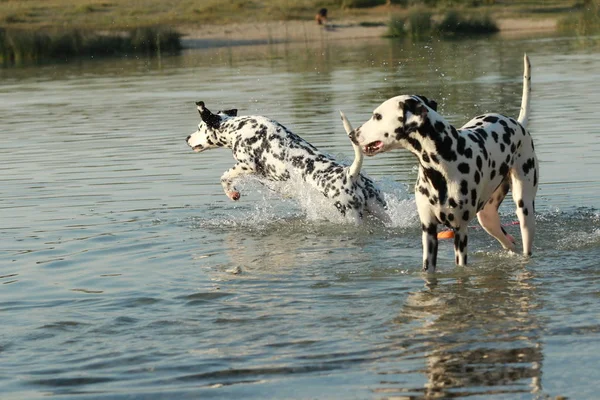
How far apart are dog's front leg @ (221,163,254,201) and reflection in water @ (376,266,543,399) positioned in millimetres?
4090

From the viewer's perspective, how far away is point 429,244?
920 cm

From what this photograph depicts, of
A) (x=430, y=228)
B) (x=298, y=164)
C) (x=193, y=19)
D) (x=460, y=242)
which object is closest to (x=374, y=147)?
(x=430, y=228)

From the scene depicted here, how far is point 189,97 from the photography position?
26.4 meters

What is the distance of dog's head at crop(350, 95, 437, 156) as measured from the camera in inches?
334

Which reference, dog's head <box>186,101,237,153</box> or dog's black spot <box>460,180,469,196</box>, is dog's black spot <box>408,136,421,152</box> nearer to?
dog's black spot <box>460,180,469,196</box>

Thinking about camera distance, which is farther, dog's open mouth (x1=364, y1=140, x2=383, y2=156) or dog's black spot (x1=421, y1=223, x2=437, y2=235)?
dog's black spot (x1=421, y1=223, x2=437, y2=235)

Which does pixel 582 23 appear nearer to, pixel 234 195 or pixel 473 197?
pixel 234 195

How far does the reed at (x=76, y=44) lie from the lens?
145 feet

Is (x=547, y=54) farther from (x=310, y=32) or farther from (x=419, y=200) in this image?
(x=419, y=200)

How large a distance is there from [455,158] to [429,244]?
31.3 inches

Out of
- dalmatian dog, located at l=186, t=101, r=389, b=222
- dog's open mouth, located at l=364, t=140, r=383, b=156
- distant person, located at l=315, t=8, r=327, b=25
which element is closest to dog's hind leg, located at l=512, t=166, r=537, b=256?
dog's open mouth, located at l=364, t=140, r=383, b=156

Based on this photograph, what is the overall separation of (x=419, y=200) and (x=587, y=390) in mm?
2896

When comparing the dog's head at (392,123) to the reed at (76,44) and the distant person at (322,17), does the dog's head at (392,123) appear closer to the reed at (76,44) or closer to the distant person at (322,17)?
the reed at (76,44)

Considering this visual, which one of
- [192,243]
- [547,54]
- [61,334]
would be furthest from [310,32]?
[61,334]
